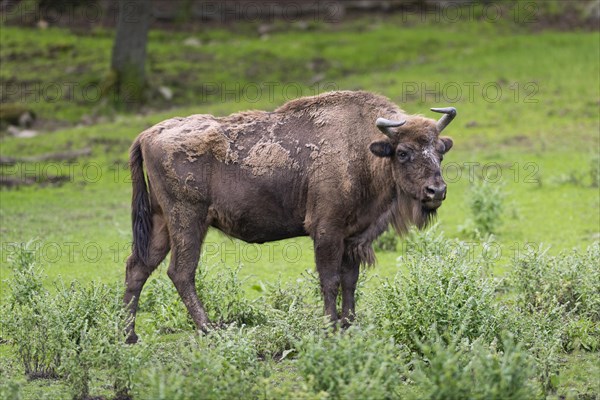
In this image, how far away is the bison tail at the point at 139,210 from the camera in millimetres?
10719

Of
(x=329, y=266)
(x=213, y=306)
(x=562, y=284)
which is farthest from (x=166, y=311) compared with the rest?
(x=562, y=284)

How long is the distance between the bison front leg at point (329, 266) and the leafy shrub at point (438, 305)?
0.56 m

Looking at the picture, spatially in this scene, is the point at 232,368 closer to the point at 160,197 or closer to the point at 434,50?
the point at 160,197

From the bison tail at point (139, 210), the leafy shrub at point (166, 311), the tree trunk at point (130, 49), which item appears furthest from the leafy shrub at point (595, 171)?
the tree trunk at point (130, 49)

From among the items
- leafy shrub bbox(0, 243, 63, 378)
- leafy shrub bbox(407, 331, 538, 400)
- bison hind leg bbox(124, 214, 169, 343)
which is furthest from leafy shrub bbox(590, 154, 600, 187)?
leafy shrub bbox(0, 243, 63, 378)

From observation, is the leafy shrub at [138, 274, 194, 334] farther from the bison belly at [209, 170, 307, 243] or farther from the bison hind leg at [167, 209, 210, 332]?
the bison belly at [209, 170, 307, 243]

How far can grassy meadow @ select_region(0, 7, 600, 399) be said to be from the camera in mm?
8234

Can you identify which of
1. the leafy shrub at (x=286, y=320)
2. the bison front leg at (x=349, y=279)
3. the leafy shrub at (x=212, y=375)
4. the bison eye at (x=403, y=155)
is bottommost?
the leafy shrub at (x=286, y=320)

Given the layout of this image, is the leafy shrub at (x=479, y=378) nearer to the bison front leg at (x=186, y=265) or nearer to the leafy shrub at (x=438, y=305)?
the leafy shrub at (x=438, y=305)

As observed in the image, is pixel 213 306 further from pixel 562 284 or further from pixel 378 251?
pixel 378 251

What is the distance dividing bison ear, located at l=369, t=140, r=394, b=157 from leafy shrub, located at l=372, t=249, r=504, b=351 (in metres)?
1.21

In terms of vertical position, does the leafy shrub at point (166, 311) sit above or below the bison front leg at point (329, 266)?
below

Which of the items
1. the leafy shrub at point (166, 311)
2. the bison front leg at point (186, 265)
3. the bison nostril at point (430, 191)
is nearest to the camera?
the bison nostril at point (430, 191)

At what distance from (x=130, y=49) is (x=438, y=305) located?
702 inches
